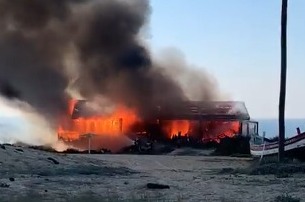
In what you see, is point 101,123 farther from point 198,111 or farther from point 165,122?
point 198,111

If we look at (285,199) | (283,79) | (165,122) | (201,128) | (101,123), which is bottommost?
(285,199)

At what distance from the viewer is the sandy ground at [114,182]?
53.3 ft

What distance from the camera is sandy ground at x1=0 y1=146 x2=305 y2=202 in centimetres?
1625

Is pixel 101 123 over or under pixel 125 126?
over

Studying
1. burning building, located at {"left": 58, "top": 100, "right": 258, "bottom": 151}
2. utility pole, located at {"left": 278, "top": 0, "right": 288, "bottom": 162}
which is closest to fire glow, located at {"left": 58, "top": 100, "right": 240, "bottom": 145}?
burning building, located at {"left": 58, "top": 100, "right": 258, "bottom": 151}

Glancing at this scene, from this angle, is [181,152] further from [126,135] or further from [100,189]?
[100,189]

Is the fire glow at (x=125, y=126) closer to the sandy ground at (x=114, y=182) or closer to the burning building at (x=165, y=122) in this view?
the burning building at (x=165, y=122)

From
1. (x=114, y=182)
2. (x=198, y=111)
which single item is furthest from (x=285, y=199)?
(x=198, y=111)

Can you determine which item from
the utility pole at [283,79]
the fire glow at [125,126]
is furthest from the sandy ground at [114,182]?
the fire glow at [125,126]

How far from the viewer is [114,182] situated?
2006 cm

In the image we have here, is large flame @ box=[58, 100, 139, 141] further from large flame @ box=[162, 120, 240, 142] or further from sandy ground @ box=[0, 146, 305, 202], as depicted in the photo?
sandy ground @ box=[0, 146, 305, 202]

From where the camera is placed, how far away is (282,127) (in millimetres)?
27688

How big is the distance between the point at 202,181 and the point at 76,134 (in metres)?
30.7

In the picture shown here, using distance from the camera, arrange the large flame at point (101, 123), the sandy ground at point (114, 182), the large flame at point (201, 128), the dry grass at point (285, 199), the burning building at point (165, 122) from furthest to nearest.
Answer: the large flame at point (101, 123), the burning building at point (165, 122), the large flame at point (201, 128), the sandy ground at point (114, 182), the dry grass at point (285, 199)
